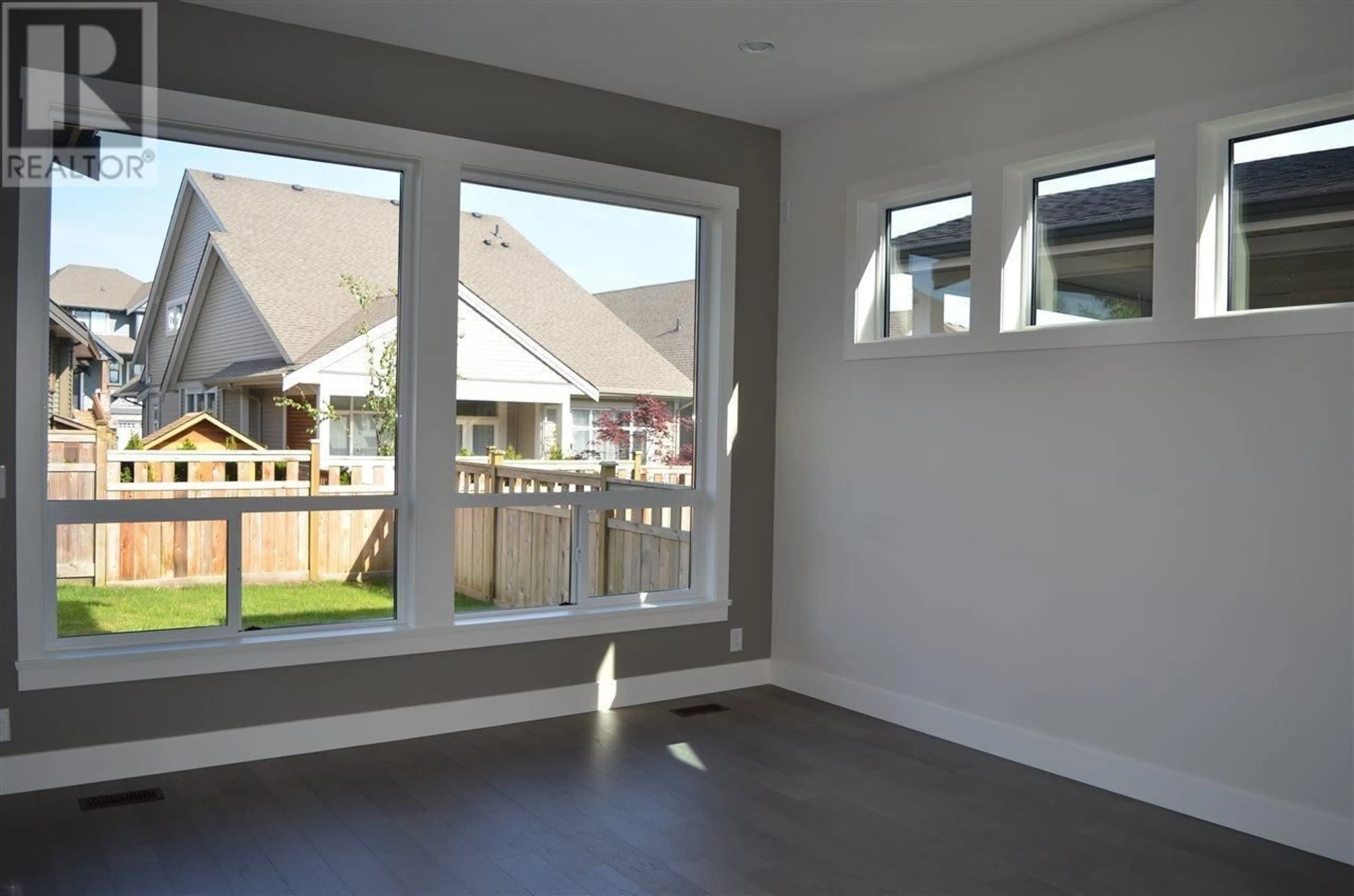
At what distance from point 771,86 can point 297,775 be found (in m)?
3.59

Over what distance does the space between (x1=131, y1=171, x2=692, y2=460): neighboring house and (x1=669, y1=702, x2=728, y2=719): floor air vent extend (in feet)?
4.30

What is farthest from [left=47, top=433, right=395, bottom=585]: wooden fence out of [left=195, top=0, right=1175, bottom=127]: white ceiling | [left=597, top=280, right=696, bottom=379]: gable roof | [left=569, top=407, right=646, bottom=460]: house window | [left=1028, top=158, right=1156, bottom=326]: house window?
[left=1028, top=158, right=1156, bottom=326]: house window

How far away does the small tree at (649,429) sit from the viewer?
5.17 m

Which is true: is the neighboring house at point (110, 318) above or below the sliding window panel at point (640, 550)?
above

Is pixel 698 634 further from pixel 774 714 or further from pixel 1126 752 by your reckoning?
pixel 1126 752

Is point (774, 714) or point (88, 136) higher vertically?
point (88, 136)

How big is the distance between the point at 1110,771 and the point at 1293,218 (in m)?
2.14

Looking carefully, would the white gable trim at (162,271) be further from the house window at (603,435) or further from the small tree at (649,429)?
the small tree at (649,429)

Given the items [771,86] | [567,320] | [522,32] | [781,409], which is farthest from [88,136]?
[781,409]

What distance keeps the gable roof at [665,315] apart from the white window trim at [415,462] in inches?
2.6

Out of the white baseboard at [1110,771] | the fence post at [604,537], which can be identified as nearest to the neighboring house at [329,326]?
the fence post at [604,537]

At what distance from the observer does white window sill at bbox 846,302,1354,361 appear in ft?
11.3

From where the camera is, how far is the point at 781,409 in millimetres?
5590

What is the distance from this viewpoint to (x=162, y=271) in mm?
4051
